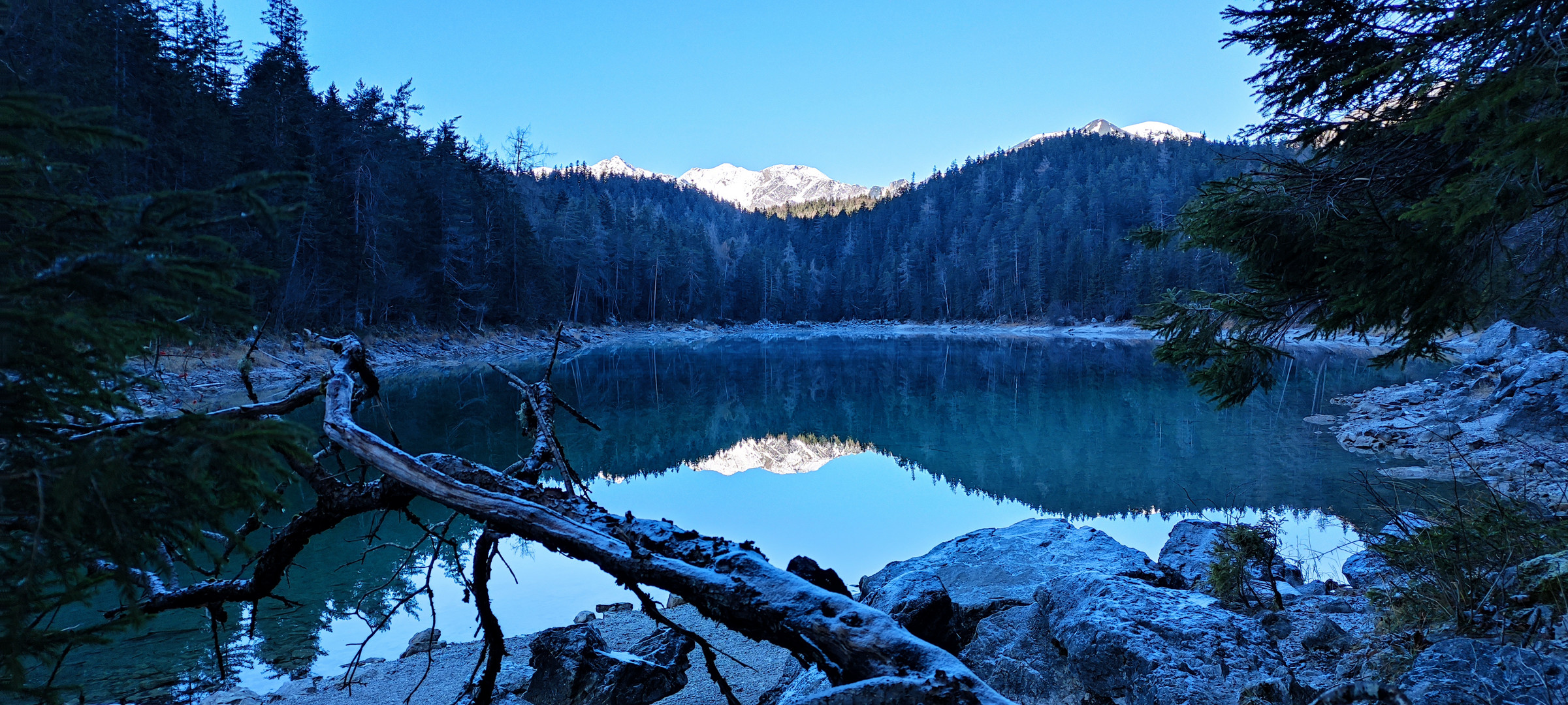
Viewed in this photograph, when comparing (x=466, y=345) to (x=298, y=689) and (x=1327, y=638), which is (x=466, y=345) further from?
(x=1327, y=638)

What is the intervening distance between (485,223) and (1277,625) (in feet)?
161

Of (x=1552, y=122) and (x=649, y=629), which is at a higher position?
(x=1552, y=122)

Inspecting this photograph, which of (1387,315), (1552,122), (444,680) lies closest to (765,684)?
(444,680)

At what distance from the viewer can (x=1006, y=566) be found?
216 inches

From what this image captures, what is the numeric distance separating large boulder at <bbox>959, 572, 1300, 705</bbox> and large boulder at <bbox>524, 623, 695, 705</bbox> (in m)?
1.95

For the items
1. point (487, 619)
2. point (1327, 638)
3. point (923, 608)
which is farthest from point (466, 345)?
point (1327, 638)

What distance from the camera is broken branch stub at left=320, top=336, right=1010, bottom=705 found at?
5.76 feet

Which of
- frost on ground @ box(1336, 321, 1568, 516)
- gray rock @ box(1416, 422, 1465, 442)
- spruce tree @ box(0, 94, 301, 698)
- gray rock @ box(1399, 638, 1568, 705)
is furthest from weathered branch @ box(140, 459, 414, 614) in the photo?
gray rock @ box(1416, 422, 1465, 442)

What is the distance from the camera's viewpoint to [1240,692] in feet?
9.96

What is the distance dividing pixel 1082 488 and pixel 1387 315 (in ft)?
21.1

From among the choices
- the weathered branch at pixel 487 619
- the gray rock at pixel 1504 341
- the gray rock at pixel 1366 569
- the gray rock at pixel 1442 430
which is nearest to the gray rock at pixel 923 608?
the weathered branch at pixel 487 619

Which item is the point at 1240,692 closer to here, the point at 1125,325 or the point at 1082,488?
the point at 1082,488

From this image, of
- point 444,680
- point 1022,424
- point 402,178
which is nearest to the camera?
point 444,680

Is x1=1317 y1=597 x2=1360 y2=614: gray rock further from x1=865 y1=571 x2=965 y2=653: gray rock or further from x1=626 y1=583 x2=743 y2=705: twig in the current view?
x1=626 y1=583 x2=743 y2=705: twig
